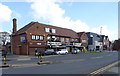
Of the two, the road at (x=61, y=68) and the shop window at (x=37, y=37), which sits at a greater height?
the shop window at (x=37, y=37)

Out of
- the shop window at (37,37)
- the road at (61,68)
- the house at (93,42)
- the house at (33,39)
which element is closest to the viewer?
the road at (61,68)

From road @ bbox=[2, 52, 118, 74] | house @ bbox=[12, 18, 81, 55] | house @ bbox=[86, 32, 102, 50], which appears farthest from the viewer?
house @ bbox=[86, 32, 102, 50]

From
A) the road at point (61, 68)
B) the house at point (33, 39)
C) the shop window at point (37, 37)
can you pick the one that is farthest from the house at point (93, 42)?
the road at point (61, 68)

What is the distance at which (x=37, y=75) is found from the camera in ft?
29.9

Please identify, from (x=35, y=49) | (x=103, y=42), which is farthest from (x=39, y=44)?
(x=103, y=42)

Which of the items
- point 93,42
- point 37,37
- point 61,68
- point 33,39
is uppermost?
point 37,37

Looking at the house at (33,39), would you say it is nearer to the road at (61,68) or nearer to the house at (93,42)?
the road at (61,68)

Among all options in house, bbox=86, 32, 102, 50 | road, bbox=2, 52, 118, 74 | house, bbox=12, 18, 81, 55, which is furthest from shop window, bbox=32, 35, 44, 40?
house, bbox=86, 32, 102, 50

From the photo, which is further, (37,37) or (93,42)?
(93,42)

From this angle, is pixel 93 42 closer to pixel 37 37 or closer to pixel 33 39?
pixel 37 37

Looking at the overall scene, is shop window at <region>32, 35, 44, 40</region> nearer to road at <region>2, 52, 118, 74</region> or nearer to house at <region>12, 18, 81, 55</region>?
house at <region>12, 18, 81, 55</region>

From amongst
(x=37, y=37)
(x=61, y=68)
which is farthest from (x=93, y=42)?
(x=61, y=68)

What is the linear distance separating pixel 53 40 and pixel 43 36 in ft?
15.5

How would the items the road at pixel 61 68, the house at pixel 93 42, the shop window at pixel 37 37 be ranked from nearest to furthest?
the road at pixel 61 68 → the shop window at pixel 37 37 → the house at pixel 93 42
